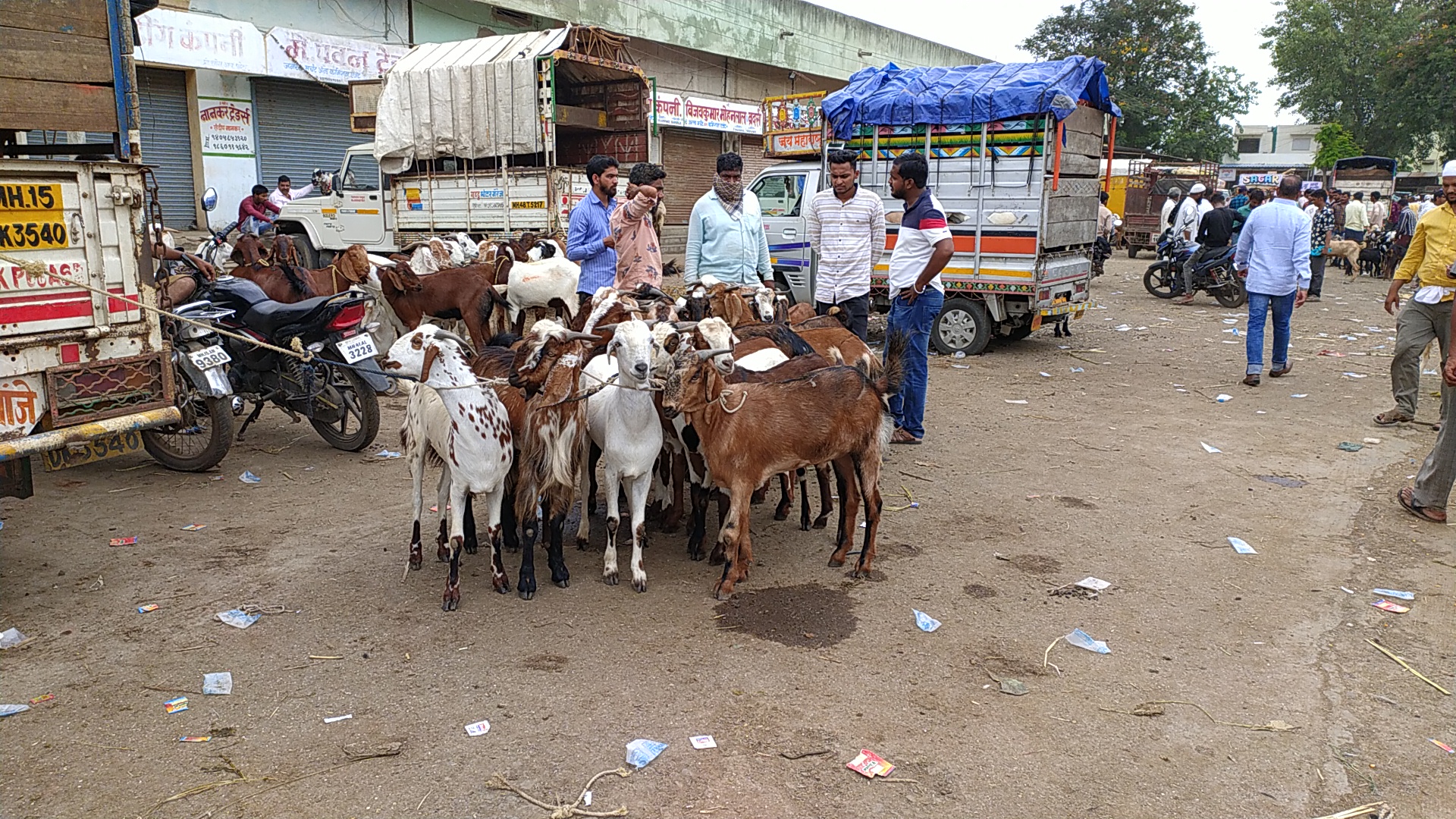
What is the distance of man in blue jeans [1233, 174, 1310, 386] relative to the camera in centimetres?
905

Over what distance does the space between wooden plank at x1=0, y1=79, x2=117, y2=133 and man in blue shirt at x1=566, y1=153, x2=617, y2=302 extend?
2860 mm

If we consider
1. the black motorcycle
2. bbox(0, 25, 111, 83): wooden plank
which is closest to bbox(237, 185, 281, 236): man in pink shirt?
the black motorcycle

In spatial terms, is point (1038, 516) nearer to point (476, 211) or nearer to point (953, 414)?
point (953, 414)

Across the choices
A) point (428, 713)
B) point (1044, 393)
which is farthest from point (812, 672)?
point (1044, 393)

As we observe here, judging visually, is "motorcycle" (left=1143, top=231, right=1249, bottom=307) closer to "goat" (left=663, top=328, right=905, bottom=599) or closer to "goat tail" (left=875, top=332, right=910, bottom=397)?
"goat tail" (left=875, top=332, right=910, bottom=397)

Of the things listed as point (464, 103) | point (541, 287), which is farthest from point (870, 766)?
point (464, 103)

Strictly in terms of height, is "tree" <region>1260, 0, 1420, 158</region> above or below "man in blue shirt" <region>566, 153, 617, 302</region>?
above

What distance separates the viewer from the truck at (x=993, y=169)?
10266 millimetres

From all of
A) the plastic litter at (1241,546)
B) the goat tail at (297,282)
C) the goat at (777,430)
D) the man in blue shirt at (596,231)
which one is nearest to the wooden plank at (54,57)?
the man in blue shirt at (596,231)

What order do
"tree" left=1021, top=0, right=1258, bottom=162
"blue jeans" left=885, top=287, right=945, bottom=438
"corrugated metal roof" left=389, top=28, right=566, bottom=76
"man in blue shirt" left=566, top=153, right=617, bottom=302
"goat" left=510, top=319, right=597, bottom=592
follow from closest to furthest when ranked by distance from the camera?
"goat" left=510, top=319, right=597, bottom=592
"man in blue shirt" left=566, top=153, right=617, bottom=302
"blue jeans" left=885, top=287, right=945, bottom=438
"corrugated metal roof" left=389, top=28, right=566, bottom=76
"tree" left=1021, top=0, right=1258, bottom=162

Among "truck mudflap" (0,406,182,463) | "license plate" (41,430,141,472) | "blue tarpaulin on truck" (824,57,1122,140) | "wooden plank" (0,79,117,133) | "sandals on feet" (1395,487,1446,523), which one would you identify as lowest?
"sandals on feet" (1395,487,1446,523)

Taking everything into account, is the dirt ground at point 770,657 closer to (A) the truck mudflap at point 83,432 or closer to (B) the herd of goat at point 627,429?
(B) the herd of goat at point 627,429

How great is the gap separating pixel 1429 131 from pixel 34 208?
47355 millimetres

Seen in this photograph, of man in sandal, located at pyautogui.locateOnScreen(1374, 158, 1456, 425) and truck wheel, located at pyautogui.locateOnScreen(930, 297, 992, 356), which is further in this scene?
truck wheel, located at pyautogui.locateOnScreen(930, 297, 992, 356)
